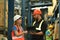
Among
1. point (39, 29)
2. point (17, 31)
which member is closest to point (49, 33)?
point (39, 29)

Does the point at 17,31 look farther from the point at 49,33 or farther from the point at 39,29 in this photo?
the point at 49,33

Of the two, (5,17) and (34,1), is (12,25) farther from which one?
(34,1)

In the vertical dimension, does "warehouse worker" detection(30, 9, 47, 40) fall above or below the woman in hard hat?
above

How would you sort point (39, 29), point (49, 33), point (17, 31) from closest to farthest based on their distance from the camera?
1. point (17, 31)
2. point (39, 29)
3. point (49, 33)

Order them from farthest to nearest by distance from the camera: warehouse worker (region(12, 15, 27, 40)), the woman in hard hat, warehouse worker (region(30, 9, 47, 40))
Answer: the woman in hard hat
warehouse worker (region(30, 9, 47, 40))
warehouse worker (region(12, 15, 27, 40))

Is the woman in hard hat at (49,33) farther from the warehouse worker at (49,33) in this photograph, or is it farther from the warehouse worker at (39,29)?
the warehouse worker at (39,29)

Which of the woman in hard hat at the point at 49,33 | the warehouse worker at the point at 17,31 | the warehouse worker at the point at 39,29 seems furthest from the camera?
the woman in hard hat at the point at 49,33

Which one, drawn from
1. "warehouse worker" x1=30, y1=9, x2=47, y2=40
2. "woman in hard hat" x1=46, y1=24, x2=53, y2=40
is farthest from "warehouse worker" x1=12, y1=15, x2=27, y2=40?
"woman in hard hat" x1=46, y1=24, x2=53, y2=40

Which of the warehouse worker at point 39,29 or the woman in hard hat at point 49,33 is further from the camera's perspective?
the woman in hard hat at point 49,33

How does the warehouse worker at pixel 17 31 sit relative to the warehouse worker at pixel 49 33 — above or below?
above

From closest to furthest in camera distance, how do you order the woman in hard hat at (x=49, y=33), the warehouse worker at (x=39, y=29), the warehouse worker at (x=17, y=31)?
1. the warehouse worker at (x=17, y=31)
2. the warehouse worker at (x=39, y=29)
3. the woman in hard hat at (x=49, y=33)

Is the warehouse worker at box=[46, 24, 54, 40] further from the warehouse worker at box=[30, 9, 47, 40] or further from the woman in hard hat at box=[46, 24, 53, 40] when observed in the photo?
the warehouse worker at box=[30, 9, 47, 40]

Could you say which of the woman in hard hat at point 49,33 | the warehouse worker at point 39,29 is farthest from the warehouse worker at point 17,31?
the woman in hard hat at point 49,33

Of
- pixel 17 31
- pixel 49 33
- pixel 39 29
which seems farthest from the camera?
pixel 49 33
